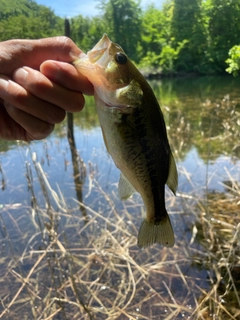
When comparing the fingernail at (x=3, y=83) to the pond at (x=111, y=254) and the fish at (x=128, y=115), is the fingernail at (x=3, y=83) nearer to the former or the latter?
the fish at (x=128, y=115)

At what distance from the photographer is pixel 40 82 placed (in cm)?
117

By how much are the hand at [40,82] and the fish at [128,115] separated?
66mm

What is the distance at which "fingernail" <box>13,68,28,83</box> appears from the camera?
121 centimetres

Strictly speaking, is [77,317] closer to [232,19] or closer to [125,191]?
[125,191]

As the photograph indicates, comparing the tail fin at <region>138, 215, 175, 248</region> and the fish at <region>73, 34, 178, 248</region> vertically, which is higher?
the fish at <region>73, 34, 178, 248</region>

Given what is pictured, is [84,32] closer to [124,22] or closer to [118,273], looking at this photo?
[124,22]

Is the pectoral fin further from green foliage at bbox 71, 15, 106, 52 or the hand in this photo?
green foliage at bbox 71, 15, 106, 52

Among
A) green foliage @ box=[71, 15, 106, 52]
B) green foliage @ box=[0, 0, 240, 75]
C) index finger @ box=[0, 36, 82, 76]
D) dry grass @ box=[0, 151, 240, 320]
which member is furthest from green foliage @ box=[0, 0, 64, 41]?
green foliage @ box=[71, 15, 106, 52]

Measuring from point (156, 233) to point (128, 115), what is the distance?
540 millimetres

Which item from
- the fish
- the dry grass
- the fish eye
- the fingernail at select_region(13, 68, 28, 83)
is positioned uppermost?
the fish eye

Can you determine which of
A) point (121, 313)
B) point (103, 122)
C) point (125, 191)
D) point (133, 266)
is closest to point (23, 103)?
point (103, 122)

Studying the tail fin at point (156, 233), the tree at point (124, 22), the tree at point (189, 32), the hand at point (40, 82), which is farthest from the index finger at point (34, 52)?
the tree at point (124, 22)

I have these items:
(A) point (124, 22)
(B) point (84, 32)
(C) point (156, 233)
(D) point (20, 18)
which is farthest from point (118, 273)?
(A) point (124, 22)

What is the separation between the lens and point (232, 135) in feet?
25.1
